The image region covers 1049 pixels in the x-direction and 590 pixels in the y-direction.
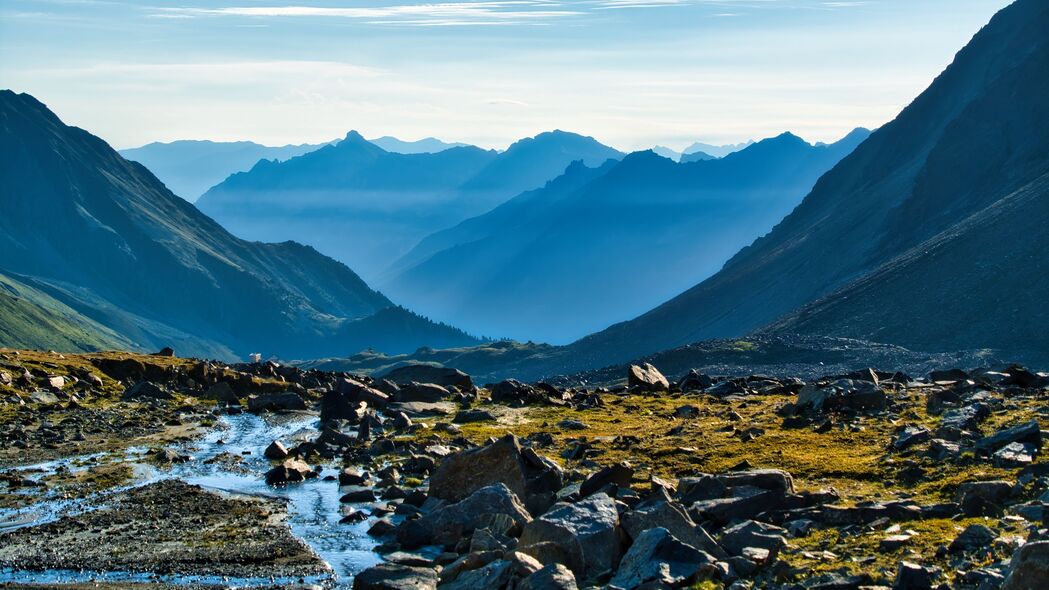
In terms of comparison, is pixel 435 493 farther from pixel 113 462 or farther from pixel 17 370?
pixel 17 370

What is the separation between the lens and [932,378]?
80.9m

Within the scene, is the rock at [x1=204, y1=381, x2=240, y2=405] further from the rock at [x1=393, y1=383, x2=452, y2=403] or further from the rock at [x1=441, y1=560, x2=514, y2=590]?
the rock at [x1=441, y1=560, x2=514, y2=590]

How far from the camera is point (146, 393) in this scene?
91.4m

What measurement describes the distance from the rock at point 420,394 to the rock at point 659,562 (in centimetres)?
5807

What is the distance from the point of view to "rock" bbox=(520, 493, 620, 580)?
3341 cm

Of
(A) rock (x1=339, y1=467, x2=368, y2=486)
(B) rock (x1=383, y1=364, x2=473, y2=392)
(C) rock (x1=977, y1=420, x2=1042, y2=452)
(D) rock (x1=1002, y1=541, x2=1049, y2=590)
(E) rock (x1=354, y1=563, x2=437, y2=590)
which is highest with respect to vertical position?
(D) rock (x1=1002, y1=541, x2=1049, y2=590)

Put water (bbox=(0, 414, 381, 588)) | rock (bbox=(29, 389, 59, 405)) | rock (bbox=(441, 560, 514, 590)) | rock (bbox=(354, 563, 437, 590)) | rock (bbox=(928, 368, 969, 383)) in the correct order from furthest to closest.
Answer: rock (bbox=(29, 389, 59, 405)) < rock (bbox=(928, 368, 969, 383)) < water (bbox=(0, 414, 381, 588)) < rock (bbox=(354, 563, 437, 590)) < rock (bbox=(441, 560, 514, 590))

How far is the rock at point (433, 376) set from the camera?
10575 cm

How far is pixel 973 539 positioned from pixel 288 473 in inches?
1277

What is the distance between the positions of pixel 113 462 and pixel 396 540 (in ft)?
75.1

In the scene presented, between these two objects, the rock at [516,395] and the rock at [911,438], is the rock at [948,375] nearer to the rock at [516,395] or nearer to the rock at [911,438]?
the rock at [516,395]

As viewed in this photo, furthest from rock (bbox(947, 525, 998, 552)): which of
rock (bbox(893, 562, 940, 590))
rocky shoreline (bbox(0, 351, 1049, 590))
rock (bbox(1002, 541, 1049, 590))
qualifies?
rock (bbox(1002, 541, 1049, 590))

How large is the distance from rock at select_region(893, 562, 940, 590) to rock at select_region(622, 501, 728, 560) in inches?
220

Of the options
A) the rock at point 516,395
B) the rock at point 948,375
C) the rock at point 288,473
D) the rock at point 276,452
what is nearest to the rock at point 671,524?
the rock at point 288,473
